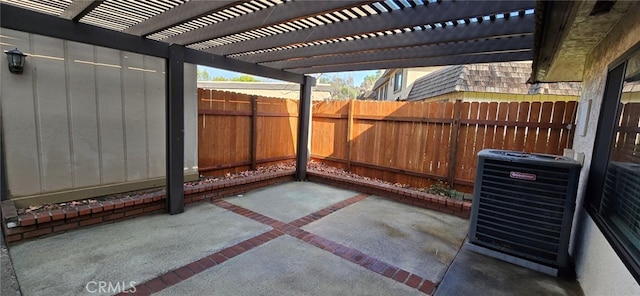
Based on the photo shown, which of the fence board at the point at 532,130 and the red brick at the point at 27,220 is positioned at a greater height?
the fence board at the point at 532,130

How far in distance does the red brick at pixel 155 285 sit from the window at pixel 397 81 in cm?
1349

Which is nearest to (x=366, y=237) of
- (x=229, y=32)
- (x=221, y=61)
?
(x=229, y=32)

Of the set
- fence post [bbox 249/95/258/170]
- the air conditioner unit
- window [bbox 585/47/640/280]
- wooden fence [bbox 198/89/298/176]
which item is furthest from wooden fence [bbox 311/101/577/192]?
window [bbox 585/47/640/280]

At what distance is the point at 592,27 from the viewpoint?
2.19 metres

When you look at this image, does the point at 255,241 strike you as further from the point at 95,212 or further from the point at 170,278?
the point at 95,212

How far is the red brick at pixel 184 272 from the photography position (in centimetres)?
238

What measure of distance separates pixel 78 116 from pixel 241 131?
2736mm

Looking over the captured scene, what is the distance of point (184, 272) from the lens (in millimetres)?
2438

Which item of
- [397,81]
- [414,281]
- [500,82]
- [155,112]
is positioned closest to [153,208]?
[155,112]

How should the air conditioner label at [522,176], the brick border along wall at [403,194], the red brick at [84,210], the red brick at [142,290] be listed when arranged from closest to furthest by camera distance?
the red brick at [142,290]
the air conditioner label at [522,176]
the red brick at [84,210]
the brick border along wall at [403,194]

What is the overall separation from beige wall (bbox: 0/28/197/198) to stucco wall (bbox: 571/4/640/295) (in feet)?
17.7

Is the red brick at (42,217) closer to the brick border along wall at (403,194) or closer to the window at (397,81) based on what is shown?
the brick border along wall at (403,194)

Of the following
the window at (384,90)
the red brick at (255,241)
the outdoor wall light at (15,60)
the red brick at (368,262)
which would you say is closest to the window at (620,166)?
the red brick at (368,262)

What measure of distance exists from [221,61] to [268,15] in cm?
180
